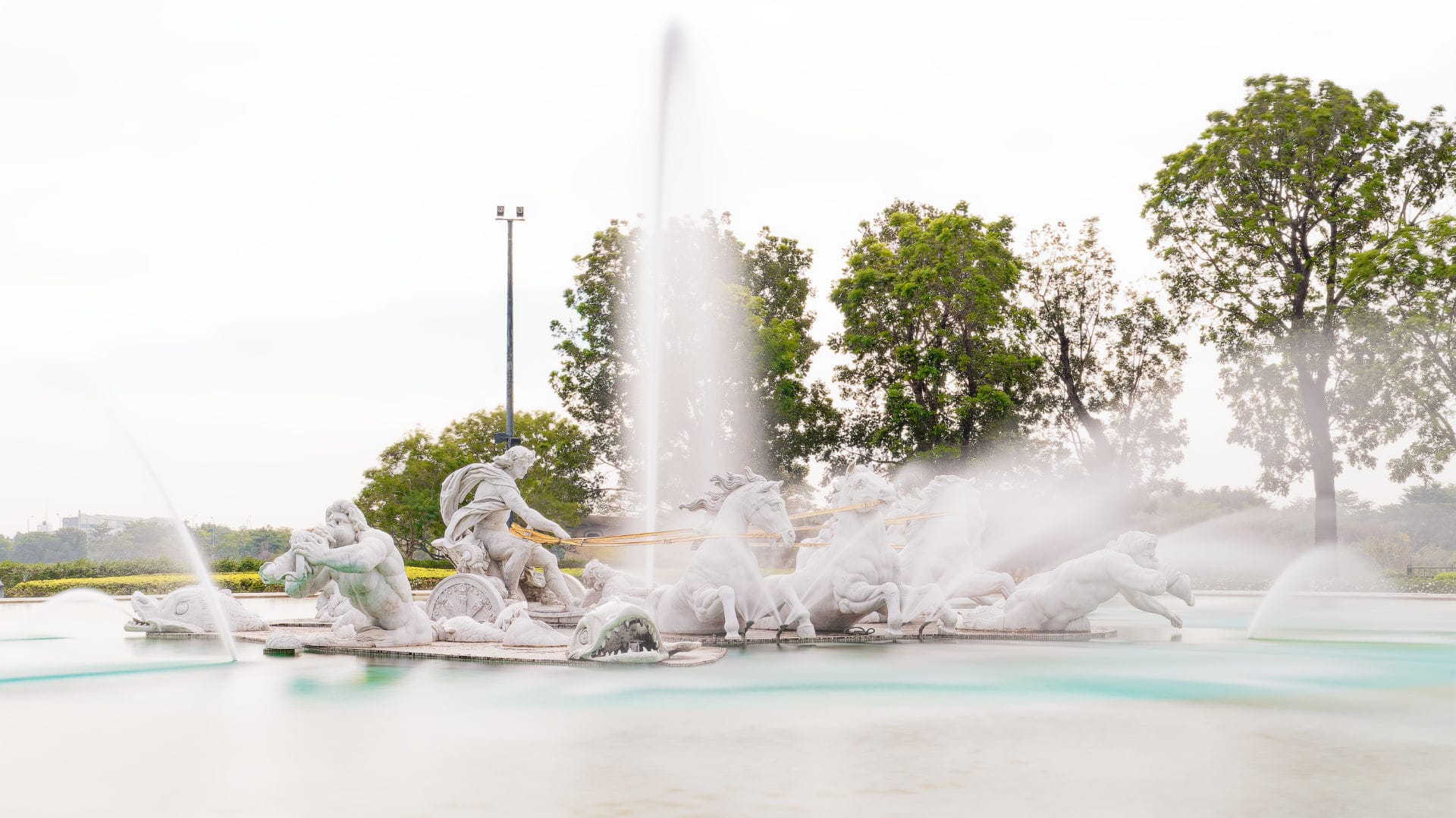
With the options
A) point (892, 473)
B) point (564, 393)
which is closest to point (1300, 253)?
point (892, 473)

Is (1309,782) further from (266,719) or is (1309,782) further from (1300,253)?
(1300,253)

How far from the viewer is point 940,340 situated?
38469mm

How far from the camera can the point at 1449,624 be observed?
19469 mm

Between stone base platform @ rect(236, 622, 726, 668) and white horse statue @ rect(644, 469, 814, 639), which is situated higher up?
white horse statue @ rect(644, 469, 814, 639)

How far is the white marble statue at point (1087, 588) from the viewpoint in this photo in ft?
45.5

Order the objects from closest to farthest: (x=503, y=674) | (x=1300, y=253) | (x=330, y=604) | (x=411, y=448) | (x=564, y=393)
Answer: (x=503, y=674), (x=330, y=604), (x=1300, y=253), (x=564, y=393), (x=411, y=448)

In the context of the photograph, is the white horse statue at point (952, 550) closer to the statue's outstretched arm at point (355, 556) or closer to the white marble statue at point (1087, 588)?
the white marble statue at point (1087, 588)

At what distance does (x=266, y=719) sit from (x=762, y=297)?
112 ft

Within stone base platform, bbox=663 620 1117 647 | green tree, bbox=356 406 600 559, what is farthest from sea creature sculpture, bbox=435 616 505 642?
green tree, bbox=356 406 600 559

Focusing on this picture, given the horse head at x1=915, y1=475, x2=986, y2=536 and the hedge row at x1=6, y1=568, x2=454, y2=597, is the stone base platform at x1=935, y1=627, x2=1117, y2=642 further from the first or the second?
the hedge row at x1=6, y1=568, x2=454, y2=597

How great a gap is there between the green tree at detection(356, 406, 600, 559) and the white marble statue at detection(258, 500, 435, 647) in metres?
25.9

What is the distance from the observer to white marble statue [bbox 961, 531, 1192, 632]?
13.9 m

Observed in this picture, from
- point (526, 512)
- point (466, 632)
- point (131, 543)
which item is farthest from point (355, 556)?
point (131, 543)

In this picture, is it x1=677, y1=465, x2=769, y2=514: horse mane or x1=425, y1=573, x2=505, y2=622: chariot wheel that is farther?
x1=425, y1=573, x2=505, y2=622: chariot wheel
